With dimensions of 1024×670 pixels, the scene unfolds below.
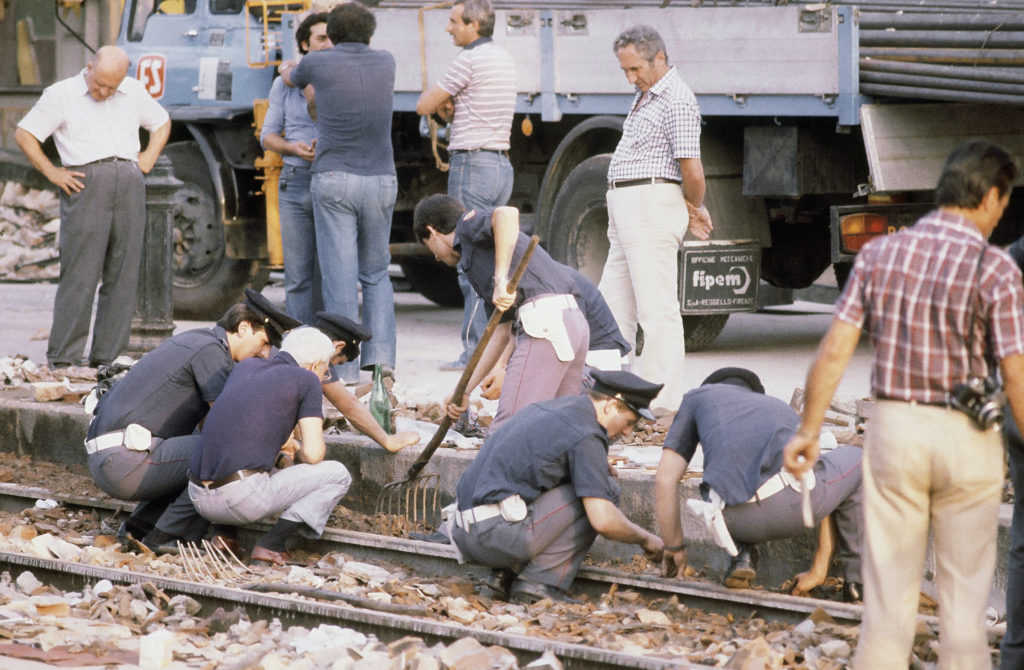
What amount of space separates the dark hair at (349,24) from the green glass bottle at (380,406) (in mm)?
2146

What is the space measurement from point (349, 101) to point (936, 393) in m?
5.59

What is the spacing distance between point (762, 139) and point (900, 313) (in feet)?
18.4

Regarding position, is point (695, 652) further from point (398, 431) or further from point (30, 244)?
point (30, 244)

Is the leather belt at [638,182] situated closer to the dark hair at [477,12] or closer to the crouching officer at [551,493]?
the dark hair at [477,12]

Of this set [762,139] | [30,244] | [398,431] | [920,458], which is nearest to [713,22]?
[762,139]

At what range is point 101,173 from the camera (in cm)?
970

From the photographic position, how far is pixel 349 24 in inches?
358

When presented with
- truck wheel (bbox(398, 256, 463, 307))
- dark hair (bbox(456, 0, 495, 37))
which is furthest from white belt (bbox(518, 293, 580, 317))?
truck wheel (bbox(398, 256, 463, 307))

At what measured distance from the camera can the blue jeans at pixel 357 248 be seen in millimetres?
9305

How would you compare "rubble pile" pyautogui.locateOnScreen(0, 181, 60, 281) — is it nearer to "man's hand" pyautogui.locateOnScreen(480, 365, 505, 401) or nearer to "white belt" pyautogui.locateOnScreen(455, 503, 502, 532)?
"man's hand" pyautogui.locateOnScreen(480, 365, 505, 401)

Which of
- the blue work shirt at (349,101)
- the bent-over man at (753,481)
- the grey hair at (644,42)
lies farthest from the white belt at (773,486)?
the blue work shirt at (349,101)

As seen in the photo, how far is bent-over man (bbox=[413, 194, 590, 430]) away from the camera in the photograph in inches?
264

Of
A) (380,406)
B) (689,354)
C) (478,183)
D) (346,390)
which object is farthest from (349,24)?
(689,354)

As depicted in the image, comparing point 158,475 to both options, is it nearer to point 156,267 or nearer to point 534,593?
point 534,593
